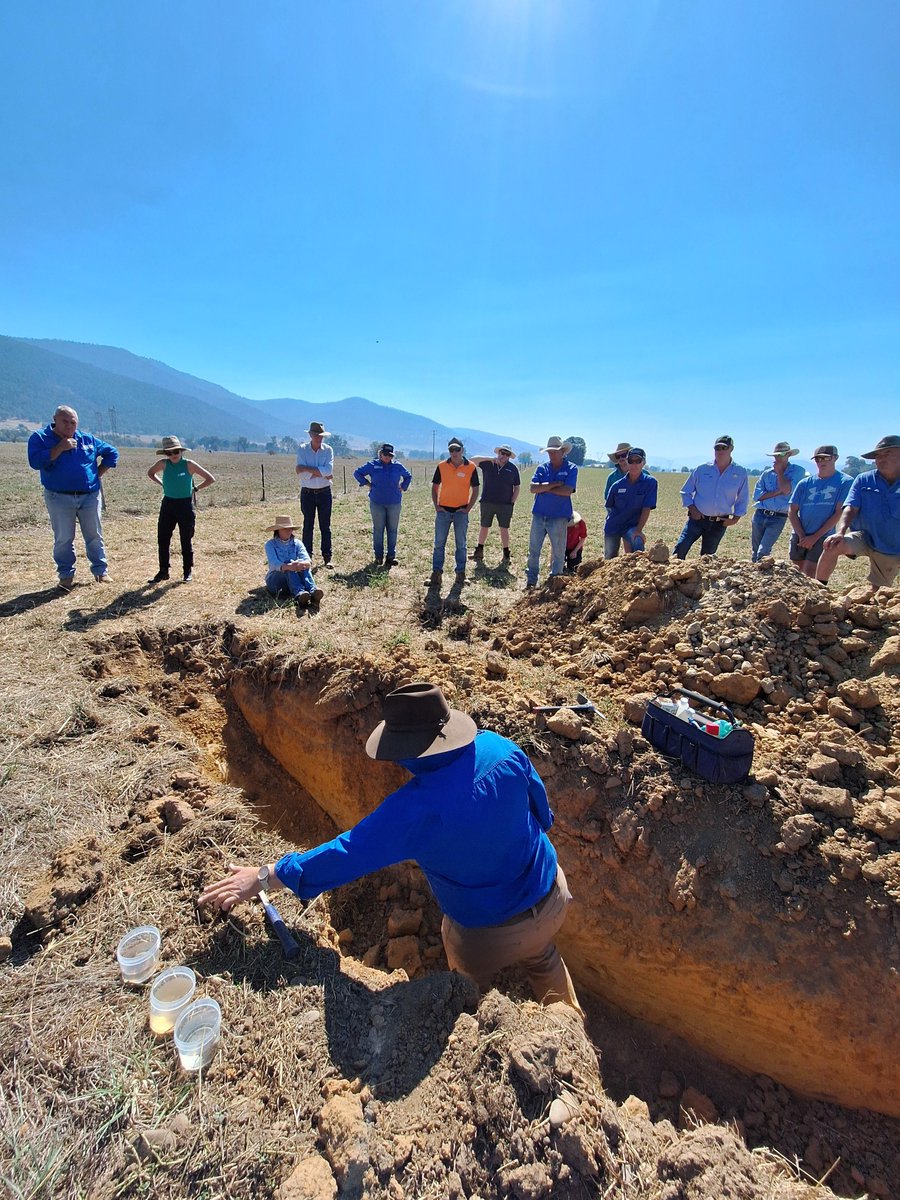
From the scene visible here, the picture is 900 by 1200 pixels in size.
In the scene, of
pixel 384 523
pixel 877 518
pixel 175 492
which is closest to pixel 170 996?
pixel 175 492

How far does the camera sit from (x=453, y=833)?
2059 millimetres

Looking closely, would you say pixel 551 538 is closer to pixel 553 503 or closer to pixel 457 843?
pixel 553 503

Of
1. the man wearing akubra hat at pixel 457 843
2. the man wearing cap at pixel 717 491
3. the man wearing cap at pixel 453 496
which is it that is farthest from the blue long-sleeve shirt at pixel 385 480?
the man wearing akubra hat at pixel 457 843

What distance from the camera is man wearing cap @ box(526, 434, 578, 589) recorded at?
6656 millimetres

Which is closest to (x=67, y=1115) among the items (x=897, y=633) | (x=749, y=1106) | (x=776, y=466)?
(x=749, y=1106)

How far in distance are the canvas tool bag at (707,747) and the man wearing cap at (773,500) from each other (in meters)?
5.13

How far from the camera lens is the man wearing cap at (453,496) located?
24.1 feet

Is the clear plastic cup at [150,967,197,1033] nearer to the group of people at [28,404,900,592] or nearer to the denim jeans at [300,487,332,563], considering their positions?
the group of people at [28,404,900,592]

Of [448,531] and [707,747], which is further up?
[448,531]

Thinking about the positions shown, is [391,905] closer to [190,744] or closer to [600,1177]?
[190,744]

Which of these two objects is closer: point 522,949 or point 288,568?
point 522,949

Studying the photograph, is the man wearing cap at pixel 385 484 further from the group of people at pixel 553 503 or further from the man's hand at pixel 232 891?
the man's hand at pixel 232 891

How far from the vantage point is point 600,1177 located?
1.62 meters

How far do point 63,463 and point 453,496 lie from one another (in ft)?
15.0
